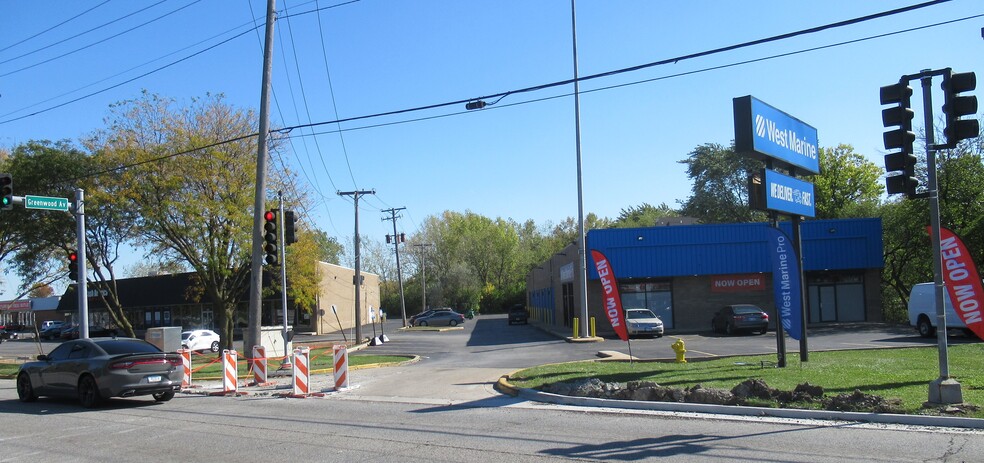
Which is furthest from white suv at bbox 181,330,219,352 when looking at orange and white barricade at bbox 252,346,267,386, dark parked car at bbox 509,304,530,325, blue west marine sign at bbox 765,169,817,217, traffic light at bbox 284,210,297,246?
blue west marine sign at bbox 765,169,817,217

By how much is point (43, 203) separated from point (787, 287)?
19.7 meters

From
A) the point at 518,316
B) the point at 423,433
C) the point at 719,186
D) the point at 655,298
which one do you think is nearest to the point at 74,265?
the point at 423,433

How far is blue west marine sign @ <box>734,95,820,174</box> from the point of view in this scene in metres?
15.0

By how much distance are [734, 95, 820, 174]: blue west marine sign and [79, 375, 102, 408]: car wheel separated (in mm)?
13785

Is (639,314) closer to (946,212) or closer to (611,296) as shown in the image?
(611,296)

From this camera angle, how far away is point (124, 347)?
49.7 feet

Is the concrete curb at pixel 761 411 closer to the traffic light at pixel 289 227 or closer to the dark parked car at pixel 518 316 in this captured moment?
the traffic light at pixel 289 227

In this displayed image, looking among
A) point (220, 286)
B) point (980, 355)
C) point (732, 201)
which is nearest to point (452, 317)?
point (732, 201)

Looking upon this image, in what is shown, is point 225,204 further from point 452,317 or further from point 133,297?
point 133,297

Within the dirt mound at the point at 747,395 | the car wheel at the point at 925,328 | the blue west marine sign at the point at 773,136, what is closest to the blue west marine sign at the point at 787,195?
the blue west marine sign at the point at 773,136

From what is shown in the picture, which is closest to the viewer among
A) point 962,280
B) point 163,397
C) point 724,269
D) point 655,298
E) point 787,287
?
point 962,280

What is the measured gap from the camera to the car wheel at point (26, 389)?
1578cm

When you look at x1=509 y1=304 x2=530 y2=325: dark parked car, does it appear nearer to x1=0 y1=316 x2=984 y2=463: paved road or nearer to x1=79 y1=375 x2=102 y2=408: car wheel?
x1=0 y1=316 x2=984 y2=463: paved road

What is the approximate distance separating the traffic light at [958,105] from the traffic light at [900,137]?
49cm
